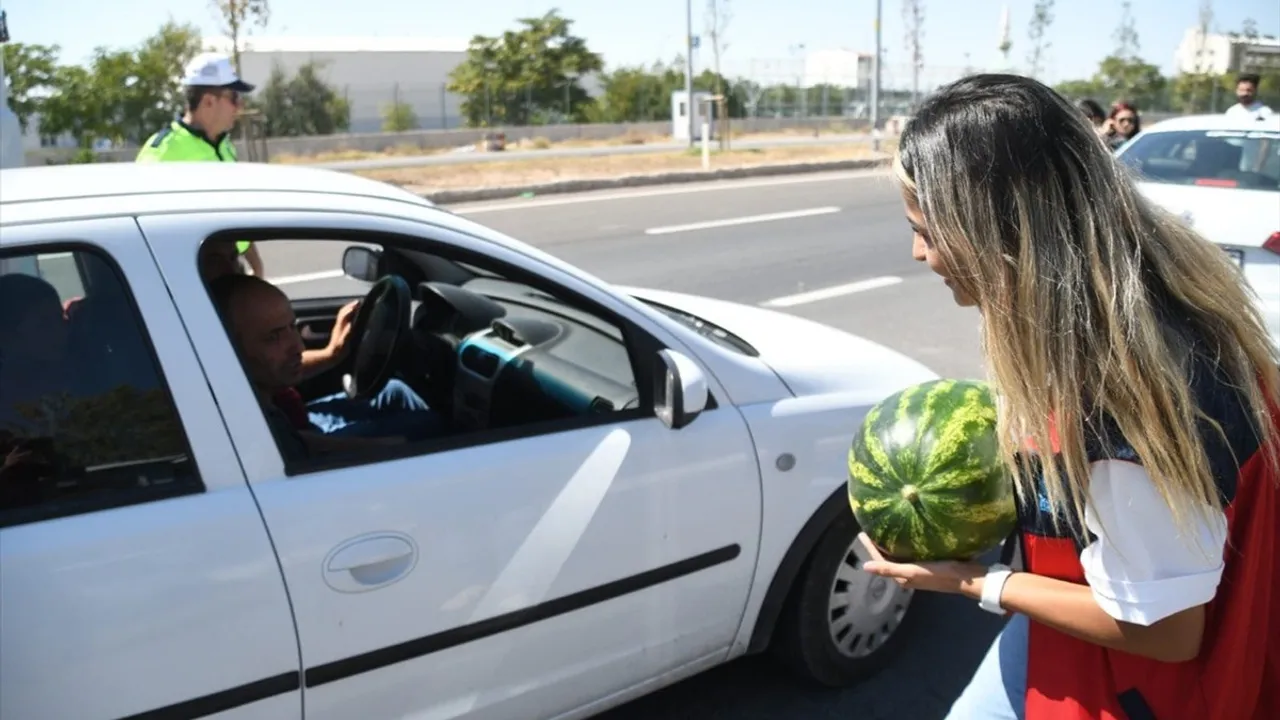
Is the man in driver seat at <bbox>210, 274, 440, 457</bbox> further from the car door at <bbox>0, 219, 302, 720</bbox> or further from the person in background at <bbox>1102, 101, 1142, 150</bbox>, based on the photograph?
the person in background at <bbox>1102, 101, 1142, 150</bbox>

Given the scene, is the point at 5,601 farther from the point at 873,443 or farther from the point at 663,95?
the point at 663,95

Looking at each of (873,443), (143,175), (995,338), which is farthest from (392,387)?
(995,338)

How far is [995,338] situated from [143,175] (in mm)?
1965

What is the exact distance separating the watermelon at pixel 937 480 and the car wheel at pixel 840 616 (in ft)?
3.72

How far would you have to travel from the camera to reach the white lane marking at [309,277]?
885cm

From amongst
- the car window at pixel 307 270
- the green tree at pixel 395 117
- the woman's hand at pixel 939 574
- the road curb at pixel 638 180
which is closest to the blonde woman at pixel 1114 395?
the woman's hand at pixel 939 574

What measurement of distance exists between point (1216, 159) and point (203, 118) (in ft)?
20.1

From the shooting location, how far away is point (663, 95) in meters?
48.0

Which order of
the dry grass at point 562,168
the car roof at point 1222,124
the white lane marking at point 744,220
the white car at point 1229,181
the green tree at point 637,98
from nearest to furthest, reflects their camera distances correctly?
the white car at point 1229,181 < the car roof at point 1222,124 < the white lane marking at point 744,220 < the dry grass at point 562,168 < the green tree at point 637,98

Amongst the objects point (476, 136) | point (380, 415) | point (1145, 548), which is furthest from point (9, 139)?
point (476, 136)

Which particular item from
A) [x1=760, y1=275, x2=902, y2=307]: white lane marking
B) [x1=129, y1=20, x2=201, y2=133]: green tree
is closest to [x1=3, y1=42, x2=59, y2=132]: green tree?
[x1=129, y1=20, x2=201, y2=133]: green tree

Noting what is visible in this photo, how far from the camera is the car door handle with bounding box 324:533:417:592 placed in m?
2.04

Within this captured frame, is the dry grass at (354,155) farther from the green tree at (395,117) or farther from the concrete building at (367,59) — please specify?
the concrete building at (367,59)

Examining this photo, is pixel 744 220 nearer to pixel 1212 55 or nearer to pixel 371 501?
pixel 371 501
